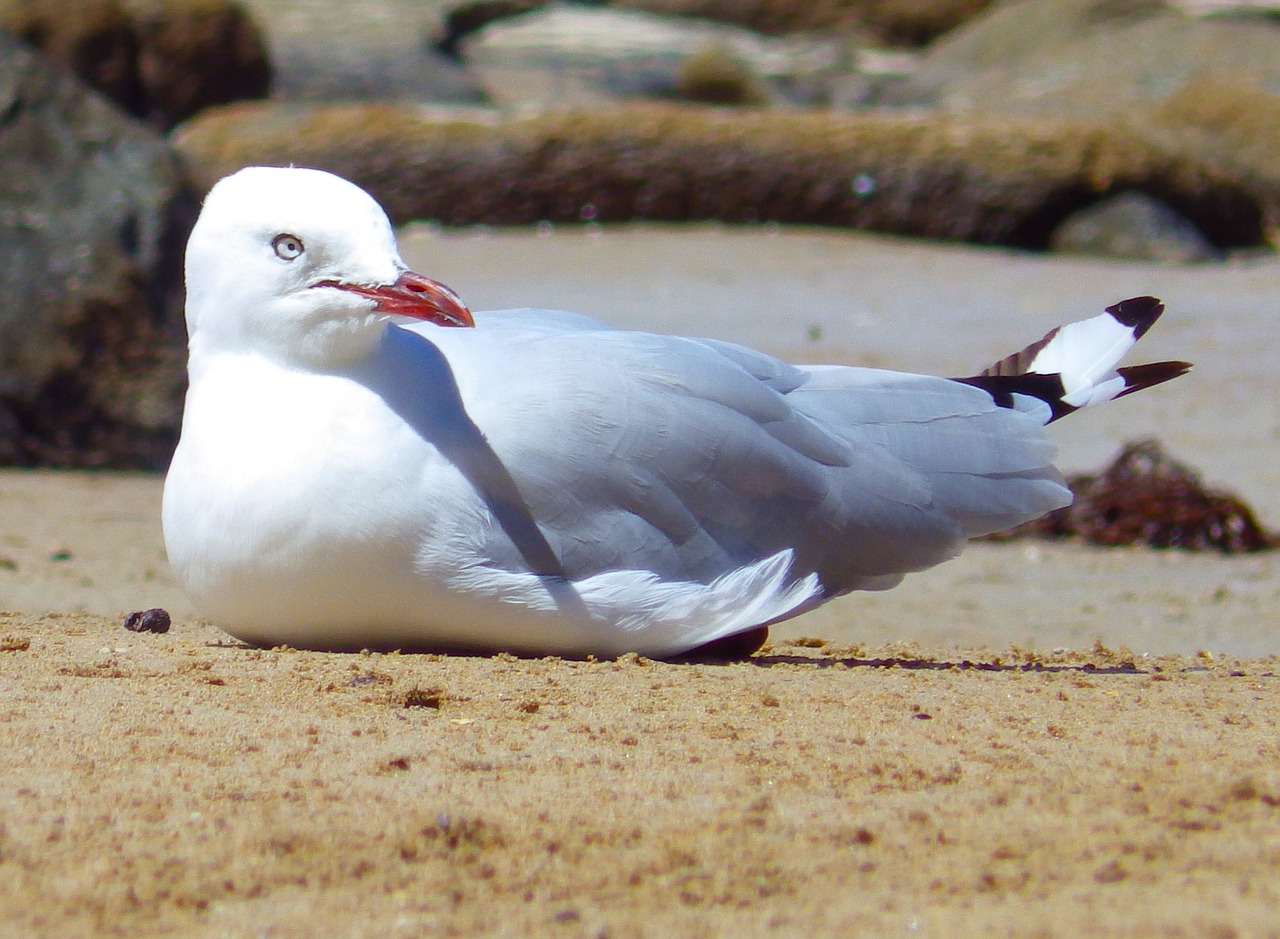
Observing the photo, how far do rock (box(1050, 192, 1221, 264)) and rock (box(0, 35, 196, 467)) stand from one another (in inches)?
297

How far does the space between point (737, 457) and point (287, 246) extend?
3.41 ft

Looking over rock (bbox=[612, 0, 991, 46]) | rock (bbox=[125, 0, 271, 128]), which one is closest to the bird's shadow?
rock (bbox=[125, 0, 271, 128])

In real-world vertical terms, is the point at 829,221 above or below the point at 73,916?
below

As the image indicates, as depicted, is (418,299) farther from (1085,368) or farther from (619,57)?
(619,57)

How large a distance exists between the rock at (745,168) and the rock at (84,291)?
555 centimetres

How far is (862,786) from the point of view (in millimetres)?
2820

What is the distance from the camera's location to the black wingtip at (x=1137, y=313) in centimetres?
464

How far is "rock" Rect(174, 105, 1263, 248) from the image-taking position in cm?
1388

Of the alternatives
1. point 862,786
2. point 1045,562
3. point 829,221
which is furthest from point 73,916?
point 829,221

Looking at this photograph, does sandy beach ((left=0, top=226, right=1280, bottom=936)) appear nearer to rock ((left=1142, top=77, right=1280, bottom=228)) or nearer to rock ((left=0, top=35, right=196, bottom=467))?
rock ((left=0, top=35, right=196, bottom=467))

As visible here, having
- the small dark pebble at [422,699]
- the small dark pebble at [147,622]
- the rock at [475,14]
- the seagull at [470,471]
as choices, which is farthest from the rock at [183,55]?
the small dark pebble at [422,699]

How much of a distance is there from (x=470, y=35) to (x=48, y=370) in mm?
17656

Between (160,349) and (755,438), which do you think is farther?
(160,349)

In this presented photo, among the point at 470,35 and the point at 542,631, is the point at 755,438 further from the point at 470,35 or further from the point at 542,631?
the point at 470,35
